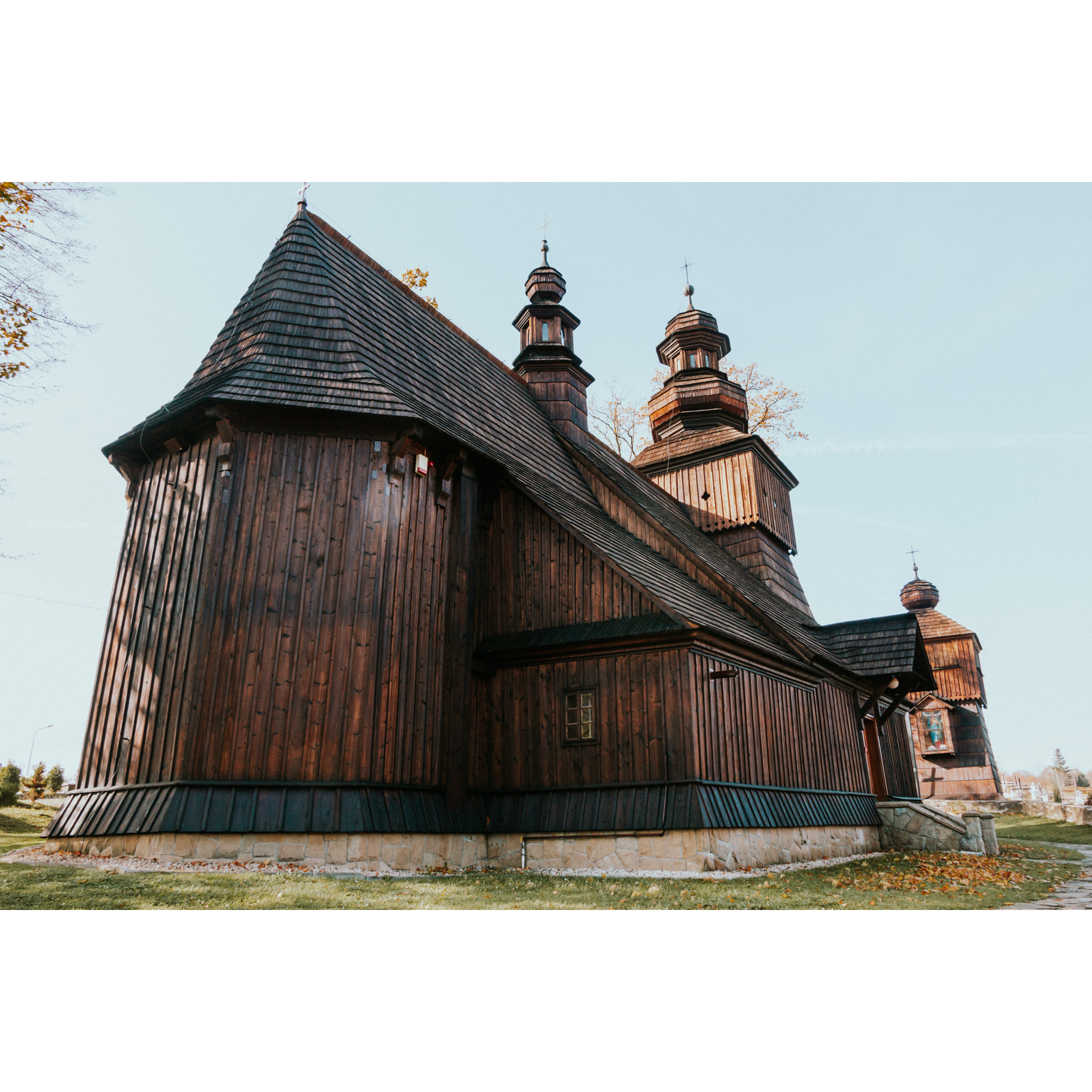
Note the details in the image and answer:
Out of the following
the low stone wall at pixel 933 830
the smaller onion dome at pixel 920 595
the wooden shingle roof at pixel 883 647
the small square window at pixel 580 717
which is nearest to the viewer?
the small square window at pixel 580 717

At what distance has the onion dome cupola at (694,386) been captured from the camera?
79.1 ft

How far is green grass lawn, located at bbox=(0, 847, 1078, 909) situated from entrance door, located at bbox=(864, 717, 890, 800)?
6950 millimetres

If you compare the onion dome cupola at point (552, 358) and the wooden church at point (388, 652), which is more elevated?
the onion dome cupola at point (552, 358)

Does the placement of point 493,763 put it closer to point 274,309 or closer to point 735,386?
point 274,309

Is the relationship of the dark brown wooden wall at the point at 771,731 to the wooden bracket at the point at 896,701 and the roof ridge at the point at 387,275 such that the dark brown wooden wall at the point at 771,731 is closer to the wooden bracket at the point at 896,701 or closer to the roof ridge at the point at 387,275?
the wooden bracket at the point at 896,701

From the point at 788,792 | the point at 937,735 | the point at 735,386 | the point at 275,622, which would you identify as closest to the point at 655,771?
the point at 788,792

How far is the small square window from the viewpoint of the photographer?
1075 centimetres

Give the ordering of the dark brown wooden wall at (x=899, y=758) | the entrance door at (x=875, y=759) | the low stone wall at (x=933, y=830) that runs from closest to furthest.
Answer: the low stone wall at (x=933, y=830) → the entrance door at (x=875, y=759) → the dark brown wooden wall at (x=899, y=758)

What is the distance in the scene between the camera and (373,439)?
10.8 m

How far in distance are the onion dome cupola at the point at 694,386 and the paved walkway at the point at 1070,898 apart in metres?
15.5

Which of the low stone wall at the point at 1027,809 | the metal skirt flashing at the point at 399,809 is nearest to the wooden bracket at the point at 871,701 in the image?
the metal skirt flashing at the point at 399,809

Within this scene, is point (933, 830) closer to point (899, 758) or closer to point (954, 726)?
point (899, 758)

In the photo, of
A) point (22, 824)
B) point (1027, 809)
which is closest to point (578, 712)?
point (22, 824)

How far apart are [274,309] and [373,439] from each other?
2709 mm
